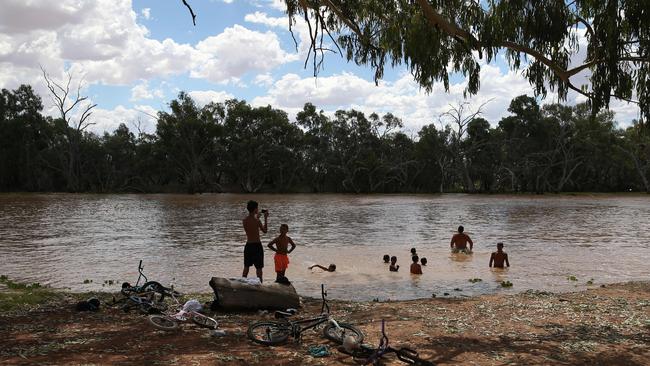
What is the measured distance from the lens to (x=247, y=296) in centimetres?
904

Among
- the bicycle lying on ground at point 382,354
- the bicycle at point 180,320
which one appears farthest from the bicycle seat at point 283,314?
the bicycle lying on ground at point 382,354

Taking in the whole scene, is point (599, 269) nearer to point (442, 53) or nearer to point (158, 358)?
point (442, 53)

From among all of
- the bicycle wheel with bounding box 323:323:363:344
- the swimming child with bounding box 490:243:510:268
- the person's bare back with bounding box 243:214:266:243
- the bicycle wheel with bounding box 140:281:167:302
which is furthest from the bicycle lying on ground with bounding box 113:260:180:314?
the swimming child with bounding box 490:243:510:268

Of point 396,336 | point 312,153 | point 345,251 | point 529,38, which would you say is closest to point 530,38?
point 529,38

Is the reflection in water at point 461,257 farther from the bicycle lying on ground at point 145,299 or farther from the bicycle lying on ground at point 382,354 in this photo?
the bicycle lying on ground at point 382,354

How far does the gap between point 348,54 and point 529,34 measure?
4296 millimetres

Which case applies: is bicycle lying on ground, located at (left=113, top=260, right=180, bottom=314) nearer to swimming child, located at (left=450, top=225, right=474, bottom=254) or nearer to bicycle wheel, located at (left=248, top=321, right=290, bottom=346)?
bicycle wheel, located at (left=248, top=321, right=290, bottom=346)

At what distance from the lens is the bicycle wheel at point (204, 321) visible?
781 cm

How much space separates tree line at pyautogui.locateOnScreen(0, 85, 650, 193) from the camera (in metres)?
77.0

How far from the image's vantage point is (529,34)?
9.30 metres

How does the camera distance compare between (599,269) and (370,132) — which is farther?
(370,132)

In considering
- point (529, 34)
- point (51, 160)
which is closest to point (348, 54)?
point (529, 34)

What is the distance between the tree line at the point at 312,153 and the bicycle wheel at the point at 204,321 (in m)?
71.2

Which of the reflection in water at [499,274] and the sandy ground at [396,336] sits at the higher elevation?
the sandy ground at [396,336]
